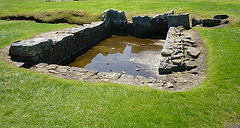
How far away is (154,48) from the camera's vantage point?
1338cm

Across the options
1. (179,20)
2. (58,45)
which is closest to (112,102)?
(58,45)

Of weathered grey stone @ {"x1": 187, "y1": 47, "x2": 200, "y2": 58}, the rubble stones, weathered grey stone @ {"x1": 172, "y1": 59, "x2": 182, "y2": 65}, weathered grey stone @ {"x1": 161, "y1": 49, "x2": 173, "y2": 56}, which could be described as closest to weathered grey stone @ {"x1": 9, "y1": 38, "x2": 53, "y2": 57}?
weathered grey stone @ {"x1": 161, "y1": 49, "x2": 173, "y2": 56}

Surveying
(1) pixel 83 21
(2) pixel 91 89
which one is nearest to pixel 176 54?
(2) pixel 91 89

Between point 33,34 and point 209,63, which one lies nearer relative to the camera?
point 209,63

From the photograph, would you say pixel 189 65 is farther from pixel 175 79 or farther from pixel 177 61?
pixel 175 79

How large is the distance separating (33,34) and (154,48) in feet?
31.9

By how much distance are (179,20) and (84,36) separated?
28.0 ft

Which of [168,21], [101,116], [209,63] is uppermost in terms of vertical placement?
[168,21]

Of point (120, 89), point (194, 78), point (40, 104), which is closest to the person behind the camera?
point (40, 104)

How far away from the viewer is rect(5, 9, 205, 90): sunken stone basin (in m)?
7.41

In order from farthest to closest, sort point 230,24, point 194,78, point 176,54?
point 230,24, point 176,54, point 194,78

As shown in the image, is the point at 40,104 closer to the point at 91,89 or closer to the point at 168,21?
the point at 91,89

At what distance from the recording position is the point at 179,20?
15.2 metres

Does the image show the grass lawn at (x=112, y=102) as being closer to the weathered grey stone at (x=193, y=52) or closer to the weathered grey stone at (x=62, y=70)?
the weathered grey stone at (x=62, y=70)
